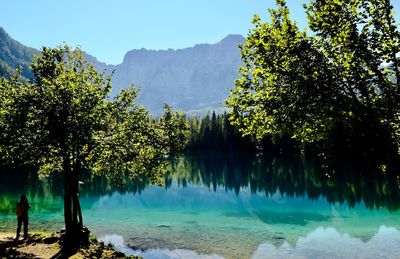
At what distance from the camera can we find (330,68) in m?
16.7

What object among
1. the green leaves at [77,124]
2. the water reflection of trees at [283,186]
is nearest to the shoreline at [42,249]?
the green leaves at [77,124]

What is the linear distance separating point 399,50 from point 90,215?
1870 inches

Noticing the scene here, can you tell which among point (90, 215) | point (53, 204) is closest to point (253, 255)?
point (90, 215)

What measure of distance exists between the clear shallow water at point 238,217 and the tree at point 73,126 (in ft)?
32.1

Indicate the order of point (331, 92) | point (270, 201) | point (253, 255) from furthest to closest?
point (270, 201) < point (253, 255) < point (331, 92)

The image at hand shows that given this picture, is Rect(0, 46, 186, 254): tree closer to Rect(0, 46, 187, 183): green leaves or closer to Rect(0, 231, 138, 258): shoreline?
Rect(0, 46, 187, 183): green leaves

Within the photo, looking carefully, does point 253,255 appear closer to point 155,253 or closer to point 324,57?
point 155,253

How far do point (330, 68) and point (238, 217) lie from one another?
37295 millimetres

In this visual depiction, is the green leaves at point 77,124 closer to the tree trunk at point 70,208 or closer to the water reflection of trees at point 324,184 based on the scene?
the tree trunk at point 70,208

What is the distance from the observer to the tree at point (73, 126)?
22797 mm

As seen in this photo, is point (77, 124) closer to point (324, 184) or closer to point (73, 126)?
point (73, 126)

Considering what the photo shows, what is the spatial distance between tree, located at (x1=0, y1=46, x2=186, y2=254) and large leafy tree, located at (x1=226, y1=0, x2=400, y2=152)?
469 inches

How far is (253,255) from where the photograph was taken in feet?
→ 106

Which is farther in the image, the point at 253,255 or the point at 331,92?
the point at 253,255
